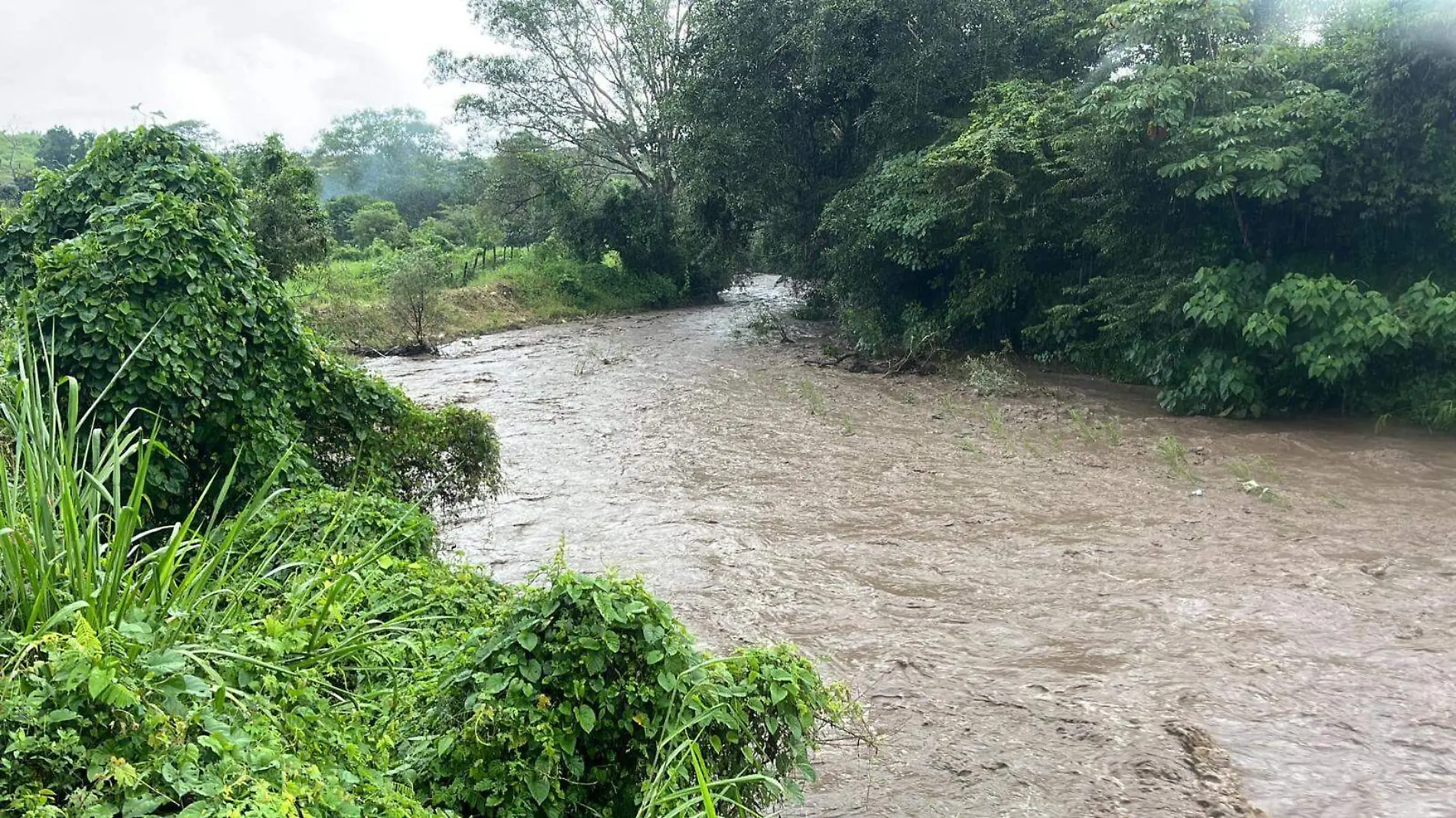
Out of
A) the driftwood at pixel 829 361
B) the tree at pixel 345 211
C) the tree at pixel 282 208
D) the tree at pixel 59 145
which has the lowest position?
the driftwood at pixel 829 361

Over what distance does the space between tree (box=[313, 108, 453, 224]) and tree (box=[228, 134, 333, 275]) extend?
95.9ft

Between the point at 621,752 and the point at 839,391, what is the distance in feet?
35.7

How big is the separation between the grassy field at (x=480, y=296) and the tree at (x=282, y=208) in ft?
3.02

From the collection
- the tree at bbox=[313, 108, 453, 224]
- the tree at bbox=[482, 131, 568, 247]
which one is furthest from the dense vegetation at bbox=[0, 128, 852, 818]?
the tree at bbox=[313, 108, 453, 224]

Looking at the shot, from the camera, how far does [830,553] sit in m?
7.00

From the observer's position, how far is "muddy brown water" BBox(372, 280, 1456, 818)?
4.08 m

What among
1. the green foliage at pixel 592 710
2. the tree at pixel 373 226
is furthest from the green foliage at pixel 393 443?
the tree at pixel 373 226

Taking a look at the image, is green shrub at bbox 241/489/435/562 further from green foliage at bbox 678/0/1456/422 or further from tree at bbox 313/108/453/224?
tree at bbox 313/108/453/224

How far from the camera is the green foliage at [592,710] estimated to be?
2.79m

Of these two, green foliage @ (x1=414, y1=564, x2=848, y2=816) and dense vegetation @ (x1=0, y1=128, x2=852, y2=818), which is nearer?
dense vegetation @ (x1=0, y1=128, x2=852, y2=818)

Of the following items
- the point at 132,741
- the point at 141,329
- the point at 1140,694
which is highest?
the point at 141,329

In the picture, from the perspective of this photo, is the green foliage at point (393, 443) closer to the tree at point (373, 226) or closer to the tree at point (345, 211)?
the tree at point (373, 226)

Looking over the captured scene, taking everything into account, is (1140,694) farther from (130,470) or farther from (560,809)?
(130,470)

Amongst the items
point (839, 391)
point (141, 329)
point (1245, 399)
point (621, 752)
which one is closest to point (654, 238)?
point (839, 391)
